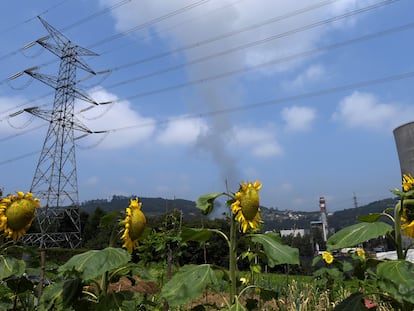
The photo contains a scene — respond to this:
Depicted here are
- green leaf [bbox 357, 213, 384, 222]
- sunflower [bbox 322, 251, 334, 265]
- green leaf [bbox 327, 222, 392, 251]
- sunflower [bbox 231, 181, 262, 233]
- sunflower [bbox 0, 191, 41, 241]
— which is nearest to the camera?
green leaf [bbox 327, 222, 392, 251]

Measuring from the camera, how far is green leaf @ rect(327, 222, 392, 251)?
67.1 inches

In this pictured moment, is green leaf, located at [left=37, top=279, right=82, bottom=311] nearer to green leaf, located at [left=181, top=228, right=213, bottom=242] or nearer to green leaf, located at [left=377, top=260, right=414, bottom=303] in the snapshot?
green leaf, located at [left=181, top=228, right=213, bottom=242]

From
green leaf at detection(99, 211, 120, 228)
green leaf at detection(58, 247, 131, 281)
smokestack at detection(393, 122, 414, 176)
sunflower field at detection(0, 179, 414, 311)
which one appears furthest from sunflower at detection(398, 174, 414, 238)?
smokestack at detection(393, 122, 414, 176)

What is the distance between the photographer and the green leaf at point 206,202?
2.16 metres

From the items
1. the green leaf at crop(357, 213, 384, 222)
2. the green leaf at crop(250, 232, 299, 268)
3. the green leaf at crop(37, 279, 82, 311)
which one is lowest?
the green leaf at crop(37, 279, 82, 311)

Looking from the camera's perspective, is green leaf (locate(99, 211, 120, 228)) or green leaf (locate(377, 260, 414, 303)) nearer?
green leaf (locate(377, 260, 414, 303))

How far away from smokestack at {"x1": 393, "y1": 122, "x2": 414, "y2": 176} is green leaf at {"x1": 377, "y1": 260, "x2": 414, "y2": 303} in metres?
13.9

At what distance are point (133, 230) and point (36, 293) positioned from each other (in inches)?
61.0

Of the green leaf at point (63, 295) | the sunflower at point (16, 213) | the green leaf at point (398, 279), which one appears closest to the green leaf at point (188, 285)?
the green leaf at point (63, 295)

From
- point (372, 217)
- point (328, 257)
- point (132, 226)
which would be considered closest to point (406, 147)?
point (328, 257)

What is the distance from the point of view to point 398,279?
1.56 m

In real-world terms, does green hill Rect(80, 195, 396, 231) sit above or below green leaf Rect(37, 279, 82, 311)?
above

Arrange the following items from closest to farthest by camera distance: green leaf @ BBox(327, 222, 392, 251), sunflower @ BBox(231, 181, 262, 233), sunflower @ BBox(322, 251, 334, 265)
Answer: green leaf @ BBox(327, 222, 392, 251), sunflower @ BBox(231, 181, 262, 233), sunflower @ BBox(322, 251, 334, 265)

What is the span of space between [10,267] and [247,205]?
141 centimetres
